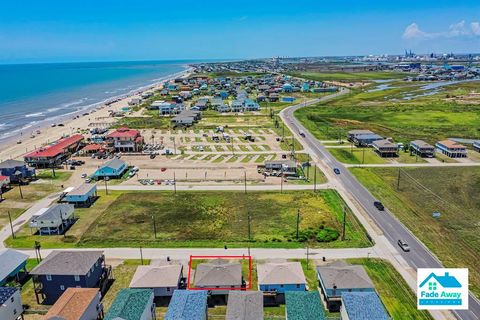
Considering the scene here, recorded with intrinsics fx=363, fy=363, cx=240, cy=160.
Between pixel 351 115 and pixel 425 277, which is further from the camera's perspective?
pixel 351 115

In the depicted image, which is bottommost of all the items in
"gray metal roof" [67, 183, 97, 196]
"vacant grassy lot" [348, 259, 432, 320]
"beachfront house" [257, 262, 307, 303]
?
"vacant grassy lot" [348, 259, 432, 320]

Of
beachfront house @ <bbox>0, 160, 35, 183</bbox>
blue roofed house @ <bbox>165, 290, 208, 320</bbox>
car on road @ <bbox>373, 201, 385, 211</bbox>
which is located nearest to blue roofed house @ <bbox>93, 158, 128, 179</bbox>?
beachfront house @ <bbox>0, 160, 35, 183</bbox>

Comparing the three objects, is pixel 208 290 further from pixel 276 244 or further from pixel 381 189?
pixel 381 189

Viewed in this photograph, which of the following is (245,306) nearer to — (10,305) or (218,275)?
(218,275)

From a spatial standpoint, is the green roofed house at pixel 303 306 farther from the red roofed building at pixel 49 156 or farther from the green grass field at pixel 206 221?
the red roofed building at pixel 49 156

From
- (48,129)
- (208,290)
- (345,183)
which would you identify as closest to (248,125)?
(345,183)

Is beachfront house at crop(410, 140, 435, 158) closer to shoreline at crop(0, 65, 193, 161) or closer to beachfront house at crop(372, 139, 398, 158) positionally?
beachfront house at crop(372, 139, 398, 158)
